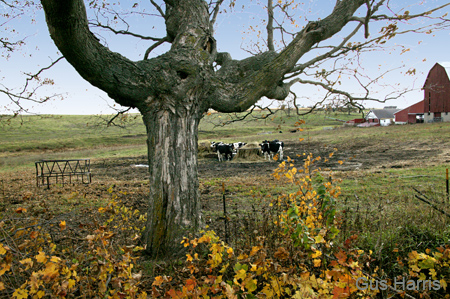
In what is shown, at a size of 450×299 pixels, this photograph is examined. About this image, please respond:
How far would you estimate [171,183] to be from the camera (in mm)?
4852

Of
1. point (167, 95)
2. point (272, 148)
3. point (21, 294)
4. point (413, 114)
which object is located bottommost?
point (272, 148)

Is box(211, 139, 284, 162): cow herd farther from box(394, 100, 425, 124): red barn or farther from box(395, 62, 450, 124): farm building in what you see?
box(394, 100, 425, 124): red barn

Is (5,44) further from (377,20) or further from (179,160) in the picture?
(377,20)

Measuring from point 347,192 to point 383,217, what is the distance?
149 inches

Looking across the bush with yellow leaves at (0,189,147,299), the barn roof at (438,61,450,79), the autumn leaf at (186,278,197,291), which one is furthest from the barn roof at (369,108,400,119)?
the autumn leaf at (186,278,197,291)

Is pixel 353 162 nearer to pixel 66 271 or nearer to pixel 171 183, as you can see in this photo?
pixel 171 183

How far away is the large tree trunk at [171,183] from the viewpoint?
4.81 m

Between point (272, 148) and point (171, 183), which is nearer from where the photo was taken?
point (171, 183)

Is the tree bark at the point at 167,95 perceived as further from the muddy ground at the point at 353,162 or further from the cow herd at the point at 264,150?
the cow herd at the point at 264,150

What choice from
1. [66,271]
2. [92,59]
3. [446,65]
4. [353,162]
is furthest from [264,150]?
[446,65]

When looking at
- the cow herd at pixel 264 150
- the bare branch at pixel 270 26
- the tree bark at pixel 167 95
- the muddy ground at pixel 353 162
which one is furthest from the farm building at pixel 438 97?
the tree bark at pixel 167 95

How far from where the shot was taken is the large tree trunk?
4.81 m

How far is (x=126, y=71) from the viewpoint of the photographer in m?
4.75

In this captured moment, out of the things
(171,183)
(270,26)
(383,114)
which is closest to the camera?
(171,183)
